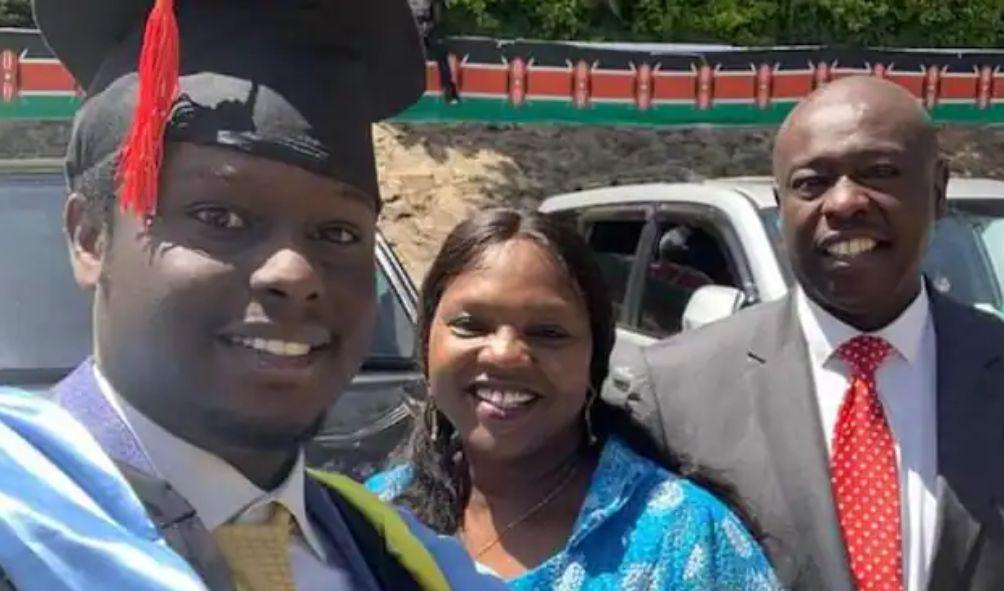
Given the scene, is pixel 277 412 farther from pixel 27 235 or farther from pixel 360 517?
pixel 27 235

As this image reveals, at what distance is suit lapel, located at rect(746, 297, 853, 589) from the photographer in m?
2.97

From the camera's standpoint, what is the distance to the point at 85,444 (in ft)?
4.85

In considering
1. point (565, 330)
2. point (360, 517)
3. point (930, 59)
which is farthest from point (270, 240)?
point (930, 59)

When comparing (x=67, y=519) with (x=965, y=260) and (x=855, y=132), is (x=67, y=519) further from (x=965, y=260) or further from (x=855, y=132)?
(x=965, y=260)

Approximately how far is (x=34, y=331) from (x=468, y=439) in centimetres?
208

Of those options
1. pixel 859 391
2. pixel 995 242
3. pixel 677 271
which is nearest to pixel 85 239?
pixel 859 391

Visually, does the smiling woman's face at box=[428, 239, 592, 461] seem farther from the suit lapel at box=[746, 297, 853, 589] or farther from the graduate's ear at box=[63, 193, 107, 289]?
the graduate's ear at box=[63, 193, 107, 289]

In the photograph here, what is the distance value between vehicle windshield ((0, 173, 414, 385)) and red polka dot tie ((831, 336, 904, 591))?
161 centimetres

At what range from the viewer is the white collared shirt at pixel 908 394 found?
9.92ft

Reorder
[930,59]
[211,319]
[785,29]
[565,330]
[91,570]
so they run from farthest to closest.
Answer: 1. [785,29]
2. [930,59]
3. [565,330]
4. [211,319]
5. [91,570]

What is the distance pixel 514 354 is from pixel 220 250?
116 centimetres

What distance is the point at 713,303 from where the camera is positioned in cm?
560

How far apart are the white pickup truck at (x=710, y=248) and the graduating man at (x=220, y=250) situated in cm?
352

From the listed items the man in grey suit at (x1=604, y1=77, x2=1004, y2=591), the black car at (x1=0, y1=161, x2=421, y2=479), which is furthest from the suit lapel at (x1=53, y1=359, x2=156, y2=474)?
the black car at (x1=0, y1=161, x2=421, y2=479)
